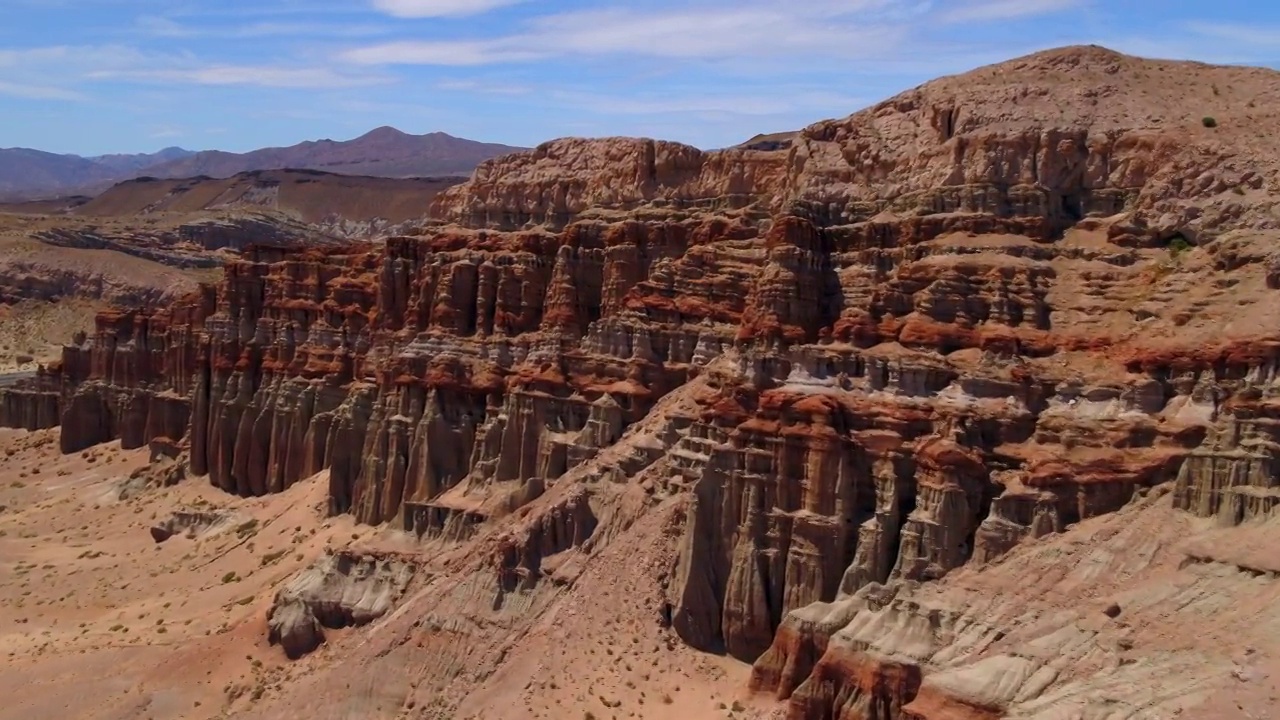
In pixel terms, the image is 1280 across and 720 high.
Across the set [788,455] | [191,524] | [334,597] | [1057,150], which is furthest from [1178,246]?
[191,524]

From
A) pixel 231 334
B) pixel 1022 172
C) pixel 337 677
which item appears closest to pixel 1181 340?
pixel 1022 172

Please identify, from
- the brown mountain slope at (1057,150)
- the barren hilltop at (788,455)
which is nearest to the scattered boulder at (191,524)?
the barren hilltop at (788,455)

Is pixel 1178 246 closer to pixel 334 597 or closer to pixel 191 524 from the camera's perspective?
pixel 334 597

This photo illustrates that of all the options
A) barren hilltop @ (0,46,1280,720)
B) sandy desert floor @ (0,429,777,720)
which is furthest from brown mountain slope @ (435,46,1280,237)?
sandy desert floor @ (0,429,777,720)

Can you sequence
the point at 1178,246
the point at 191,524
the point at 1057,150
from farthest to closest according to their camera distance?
the point at 191,524 → the point at 1057,150 → the point at 1178,246

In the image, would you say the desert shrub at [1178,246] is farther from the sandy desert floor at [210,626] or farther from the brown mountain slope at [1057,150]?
the sandy desert floor at [210,626]

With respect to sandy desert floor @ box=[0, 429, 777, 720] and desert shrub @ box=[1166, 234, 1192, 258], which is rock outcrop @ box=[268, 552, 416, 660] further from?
desert shrub @ box=[1166, 234, 1192, 258]

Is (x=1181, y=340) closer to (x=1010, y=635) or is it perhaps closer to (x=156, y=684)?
(x=1010, y=635)

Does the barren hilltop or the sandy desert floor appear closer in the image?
the barren hilltop

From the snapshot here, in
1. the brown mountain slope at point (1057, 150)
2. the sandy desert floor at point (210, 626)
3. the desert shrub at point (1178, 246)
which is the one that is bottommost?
the sandy desert floor at point (210, 626)

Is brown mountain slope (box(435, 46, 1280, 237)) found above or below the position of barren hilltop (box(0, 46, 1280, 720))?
above
